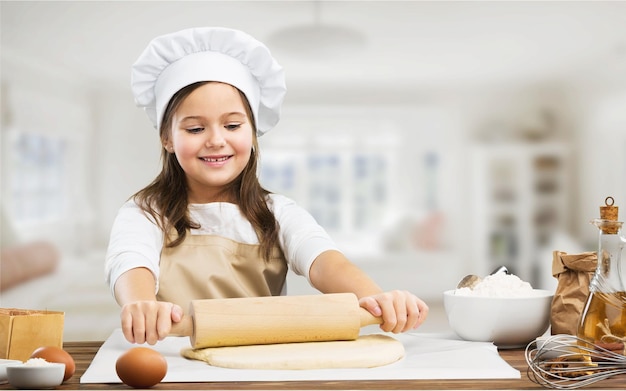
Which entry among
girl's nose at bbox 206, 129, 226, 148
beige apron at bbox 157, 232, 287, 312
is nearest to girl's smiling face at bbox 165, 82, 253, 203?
girl's nose at bbox 206, 129, 226, 148

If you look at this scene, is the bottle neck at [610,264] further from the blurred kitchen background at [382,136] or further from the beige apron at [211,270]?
the blurred kitchen background at [382,136]

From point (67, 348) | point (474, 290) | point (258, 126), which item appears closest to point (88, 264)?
point (258, 126)

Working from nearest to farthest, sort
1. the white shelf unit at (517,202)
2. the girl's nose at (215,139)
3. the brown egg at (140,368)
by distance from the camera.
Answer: the brown egg at (140,368)
the girl's nose at (215,139)
the white shelf unit at (517,202)

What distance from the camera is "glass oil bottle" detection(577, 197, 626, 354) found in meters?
0.85

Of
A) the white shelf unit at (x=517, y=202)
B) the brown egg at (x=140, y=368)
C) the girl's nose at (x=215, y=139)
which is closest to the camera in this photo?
the brown egg at (x=140, y=368)

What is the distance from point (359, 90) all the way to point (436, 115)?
261 mm

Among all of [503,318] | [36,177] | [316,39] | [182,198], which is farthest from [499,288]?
[36,177]

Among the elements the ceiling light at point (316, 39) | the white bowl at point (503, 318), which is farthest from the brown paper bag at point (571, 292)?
the ceiling light at point (316, 39)

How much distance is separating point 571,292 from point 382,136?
1.36 m

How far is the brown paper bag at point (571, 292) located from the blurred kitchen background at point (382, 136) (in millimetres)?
1140

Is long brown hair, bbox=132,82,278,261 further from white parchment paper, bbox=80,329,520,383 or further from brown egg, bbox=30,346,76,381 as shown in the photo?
brown egg, bbox=30,346,76,381

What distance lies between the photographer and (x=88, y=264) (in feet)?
7.48

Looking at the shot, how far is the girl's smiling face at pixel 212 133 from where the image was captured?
44.4 inches

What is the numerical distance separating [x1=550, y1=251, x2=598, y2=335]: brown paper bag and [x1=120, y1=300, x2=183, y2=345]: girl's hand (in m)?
0.53
